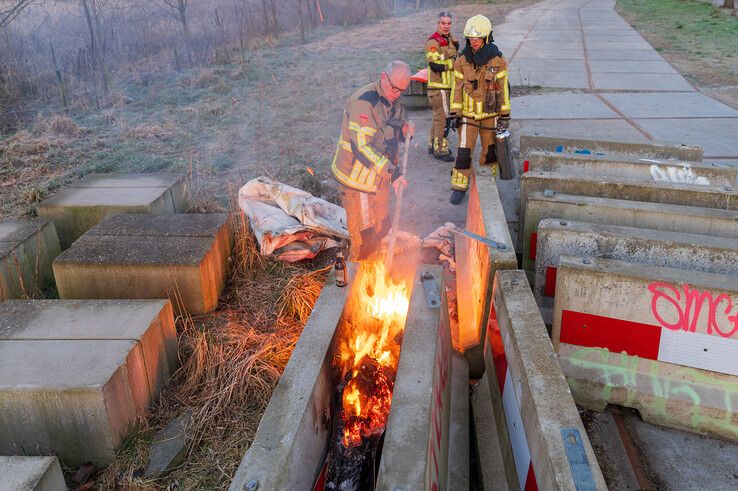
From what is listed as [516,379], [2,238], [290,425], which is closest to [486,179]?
[516,379]

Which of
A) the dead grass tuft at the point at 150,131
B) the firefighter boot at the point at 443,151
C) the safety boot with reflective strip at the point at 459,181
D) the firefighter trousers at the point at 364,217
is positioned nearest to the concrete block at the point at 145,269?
the firefighter trousers at the point at 364,217

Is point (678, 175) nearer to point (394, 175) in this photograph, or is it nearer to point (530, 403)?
point (394, 175)

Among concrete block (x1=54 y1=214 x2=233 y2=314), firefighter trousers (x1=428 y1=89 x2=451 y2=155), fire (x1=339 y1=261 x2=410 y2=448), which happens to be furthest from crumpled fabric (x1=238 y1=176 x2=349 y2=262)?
firefighter trousers (x1=428 y1=89 x2=451 y2=155)

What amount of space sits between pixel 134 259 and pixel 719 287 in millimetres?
4137

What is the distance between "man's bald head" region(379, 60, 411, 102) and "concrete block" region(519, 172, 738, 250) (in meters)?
1.28

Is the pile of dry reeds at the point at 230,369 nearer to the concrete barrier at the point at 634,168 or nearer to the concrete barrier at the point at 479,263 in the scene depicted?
the concrete barrier at the point at 479,263

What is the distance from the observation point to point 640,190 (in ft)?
15.0

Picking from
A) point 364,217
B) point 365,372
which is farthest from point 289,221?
point 365,372

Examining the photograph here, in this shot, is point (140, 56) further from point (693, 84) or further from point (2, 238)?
point (693, 84)

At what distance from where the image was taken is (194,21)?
21.0 meters

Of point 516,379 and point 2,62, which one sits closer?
point 516,379

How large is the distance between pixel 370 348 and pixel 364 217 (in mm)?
1729

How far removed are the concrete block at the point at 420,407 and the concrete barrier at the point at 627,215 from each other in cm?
97

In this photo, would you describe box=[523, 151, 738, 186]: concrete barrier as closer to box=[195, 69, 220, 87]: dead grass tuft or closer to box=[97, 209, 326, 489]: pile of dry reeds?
box=[97, 209, 326, 489]: pile of dry reeds
